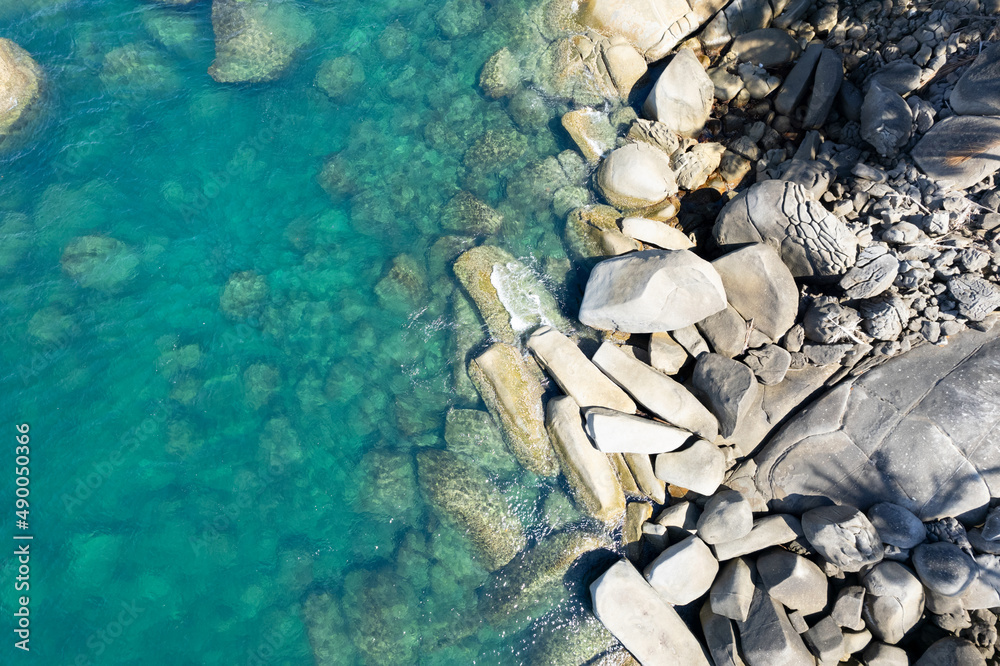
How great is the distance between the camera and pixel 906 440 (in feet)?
19.4

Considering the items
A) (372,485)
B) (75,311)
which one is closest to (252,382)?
(372,485)

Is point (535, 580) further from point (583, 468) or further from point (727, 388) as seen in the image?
point (727, 388)

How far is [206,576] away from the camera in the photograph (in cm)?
639

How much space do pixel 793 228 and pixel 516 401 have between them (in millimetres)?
3705

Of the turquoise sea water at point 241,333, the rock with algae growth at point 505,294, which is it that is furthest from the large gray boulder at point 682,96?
the rock with algae growth at point 505,294

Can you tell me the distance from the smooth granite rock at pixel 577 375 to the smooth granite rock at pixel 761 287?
1746 millimetres

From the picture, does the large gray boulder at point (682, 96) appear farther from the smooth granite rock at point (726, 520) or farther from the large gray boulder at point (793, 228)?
the smooth granite rock at point (726, 520)

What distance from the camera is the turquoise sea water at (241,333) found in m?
6.28

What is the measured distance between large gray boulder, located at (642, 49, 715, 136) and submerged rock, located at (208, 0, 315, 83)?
5.34m

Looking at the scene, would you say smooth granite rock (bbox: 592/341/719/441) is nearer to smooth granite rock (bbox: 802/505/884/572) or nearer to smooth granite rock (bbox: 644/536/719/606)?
smooth granite rock (bbox: 644/536/719/606)

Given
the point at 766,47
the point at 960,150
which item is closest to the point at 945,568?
the point at 960,150

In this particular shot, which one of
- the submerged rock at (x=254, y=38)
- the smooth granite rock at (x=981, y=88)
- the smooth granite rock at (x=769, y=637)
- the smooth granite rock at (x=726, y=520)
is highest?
the smooth granite rock at (x=981, y=88)

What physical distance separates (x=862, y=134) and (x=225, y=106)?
8632 mm

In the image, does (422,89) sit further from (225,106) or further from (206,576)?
(206,576)
